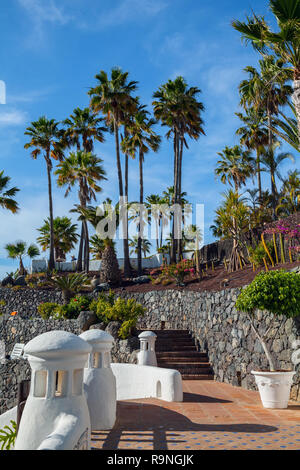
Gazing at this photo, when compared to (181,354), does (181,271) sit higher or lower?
higher

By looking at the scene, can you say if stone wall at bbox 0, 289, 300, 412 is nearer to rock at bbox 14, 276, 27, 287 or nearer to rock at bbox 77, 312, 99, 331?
rock at bbox 77, 312, 99, 331

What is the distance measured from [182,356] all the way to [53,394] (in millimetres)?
10966

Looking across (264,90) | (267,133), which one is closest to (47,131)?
(267,133)

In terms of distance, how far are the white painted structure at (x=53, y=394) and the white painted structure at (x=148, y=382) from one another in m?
5.04

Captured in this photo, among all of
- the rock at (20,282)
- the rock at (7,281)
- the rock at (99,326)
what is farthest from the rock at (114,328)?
the rock at (7,281)

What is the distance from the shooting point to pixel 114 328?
1600cm

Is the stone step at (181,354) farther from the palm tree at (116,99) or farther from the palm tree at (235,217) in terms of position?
the palm tree at (116,99)

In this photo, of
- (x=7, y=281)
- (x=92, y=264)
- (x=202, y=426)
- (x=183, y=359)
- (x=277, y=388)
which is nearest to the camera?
(x=202, y=426)

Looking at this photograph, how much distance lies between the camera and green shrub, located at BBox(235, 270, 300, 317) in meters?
8.46

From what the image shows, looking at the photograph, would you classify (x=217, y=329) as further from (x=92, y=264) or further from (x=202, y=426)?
(x=92, y=264)

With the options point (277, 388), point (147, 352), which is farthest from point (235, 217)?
point (277, 388)

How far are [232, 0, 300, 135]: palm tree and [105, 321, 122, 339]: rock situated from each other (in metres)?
9.66

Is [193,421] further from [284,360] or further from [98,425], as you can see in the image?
[284,360]
